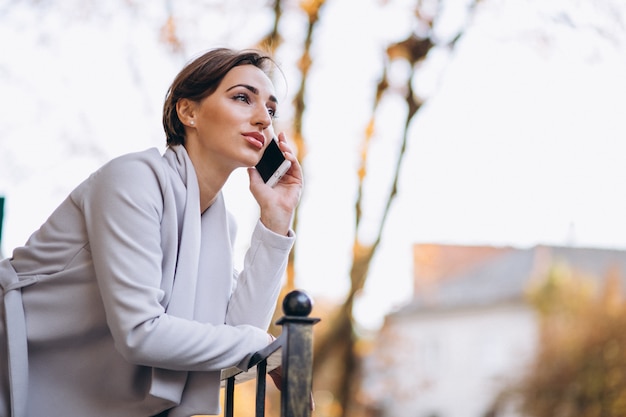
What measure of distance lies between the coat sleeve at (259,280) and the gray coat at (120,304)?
0.05 meters

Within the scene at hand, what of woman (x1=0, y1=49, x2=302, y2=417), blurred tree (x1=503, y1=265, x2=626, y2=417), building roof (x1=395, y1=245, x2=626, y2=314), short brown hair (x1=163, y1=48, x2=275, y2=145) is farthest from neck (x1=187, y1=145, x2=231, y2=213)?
building roof (x1=395, y1=245, x2=626, y2=314)

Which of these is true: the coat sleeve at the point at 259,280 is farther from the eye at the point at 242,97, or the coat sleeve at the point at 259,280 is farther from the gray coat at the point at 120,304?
the eye at the point at 242,97

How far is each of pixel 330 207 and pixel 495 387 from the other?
21.3 metres

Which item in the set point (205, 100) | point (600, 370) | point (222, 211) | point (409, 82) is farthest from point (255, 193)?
point (600, 370)

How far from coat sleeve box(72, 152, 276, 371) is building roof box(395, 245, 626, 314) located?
2809 centimetres

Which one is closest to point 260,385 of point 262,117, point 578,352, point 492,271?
point 262,117

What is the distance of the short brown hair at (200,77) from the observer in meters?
1.78

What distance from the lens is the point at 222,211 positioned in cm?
180

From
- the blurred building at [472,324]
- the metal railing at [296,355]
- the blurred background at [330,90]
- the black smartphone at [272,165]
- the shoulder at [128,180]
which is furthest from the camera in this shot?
the blurred building at [472,324]

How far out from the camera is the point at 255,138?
174 centimetres

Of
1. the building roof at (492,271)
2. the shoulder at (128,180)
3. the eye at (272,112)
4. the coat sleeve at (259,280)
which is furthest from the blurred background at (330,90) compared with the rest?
the building roof at (492,271)

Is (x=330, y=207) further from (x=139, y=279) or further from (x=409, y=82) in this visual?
(x=139, y=279)

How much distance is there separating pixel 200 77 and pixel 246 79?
11 cm

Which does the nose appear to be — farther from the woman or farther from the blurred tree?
the blurred tree
